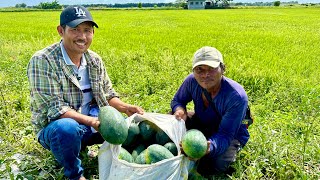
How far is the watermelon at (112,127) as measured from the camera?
8.64 ft

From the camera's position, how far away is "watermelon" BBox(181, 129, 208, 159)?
255 cm

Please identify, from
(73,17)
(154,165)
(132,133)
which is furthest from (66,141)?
(73,17)

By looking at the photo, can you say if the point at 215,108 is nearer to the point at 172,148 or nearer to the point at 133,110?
the point at 172,148

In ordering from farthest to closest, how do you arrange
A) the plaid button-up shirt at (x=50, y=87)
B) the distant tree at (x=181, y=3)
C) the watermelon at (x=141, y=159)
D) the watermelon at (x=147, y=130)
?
1. the distant tree at (x=181, y=3)
2. the watermelon at (x=147, y=130)
3. the plaid button-up shirt at (x=50, y=87)
4. the watermelon at (x=141, y=159)

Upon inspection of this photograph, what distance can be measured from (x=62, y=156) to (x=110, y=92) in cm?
93

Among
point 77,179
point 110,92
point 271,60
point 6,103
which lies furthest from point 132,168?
point 271,60

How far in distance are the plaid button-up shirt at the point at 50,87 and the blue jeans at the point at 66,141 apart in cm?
11

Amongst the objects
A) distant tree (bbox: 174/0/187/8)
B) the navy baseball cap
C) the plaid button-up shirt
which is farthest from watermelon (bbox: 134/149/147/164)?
distant tree (bbox: 174/0/187/8)

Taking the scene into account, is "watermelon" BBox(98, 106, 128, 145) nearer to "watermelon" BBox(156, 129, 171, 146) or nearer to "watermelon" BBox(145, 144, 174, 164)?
"watermelon" BBox(145, 144, 174, 164)

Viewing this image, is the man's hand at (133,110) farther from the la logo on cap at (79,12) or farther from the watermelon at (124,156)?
the la logo on cap at (79,12)

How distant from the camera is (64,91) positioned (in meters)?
2.99

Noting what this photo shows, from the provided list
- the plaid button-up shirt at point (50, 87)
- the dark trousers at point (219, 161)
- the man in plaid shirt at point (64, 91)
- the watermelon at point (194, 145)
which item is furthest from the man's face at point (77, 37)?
the dark trousers at point (219, 161)

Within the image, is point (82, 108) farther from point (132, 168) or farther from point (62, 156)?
point (132, 168)

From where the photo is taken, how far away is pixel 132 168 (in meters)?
2.51
